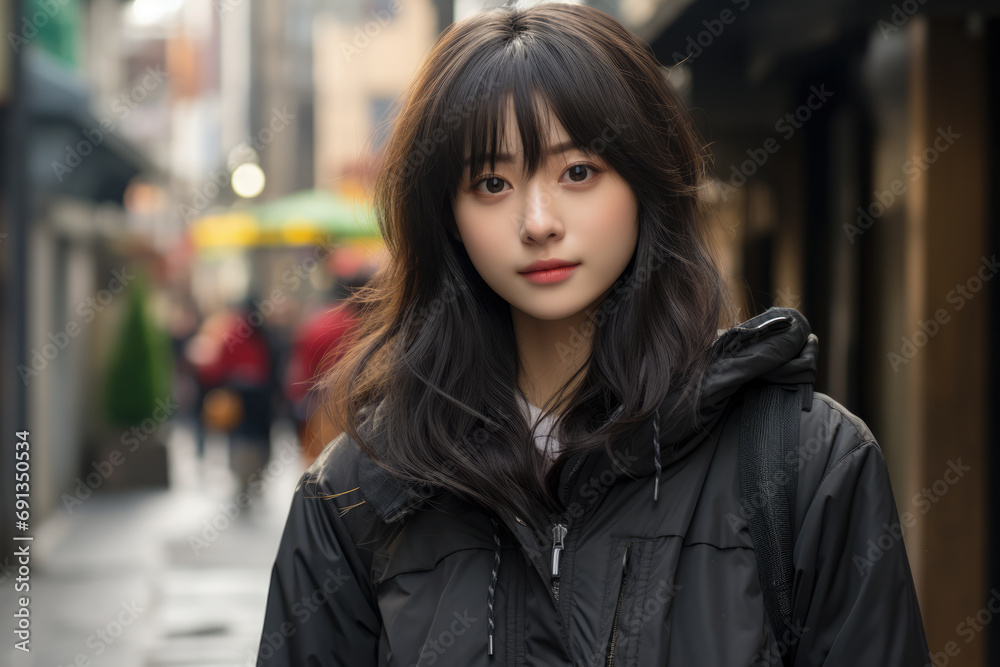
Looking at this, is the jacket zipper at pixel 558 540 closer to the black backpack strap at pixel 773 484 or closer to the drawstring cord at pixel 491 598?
the drawstring cord at pixel 491 598

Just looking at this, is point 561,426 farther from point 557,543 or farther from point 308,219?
point 308,219

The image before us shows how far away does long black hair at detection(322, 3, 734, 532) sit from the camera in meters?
1.66

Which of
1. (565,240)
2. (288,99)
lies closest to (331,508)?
(565,240)

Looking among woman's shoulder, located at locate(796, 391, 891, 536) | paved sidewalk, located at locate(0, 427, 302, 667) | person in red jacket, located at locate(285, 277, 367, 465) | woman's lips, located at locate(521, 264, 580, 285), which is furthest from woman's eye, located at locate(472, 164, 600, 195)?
person in red jacket, located at locate(285, 277, 367, 465)

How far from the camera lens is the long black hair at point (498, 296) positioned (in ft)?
5.43

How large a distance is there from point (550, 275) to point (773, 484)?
484mm

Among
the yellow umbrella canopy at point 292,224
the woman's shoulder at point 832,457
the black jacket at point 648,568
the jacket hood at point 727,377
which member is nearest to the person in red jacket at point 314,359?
the yellow umbrella canopy at point 292,224

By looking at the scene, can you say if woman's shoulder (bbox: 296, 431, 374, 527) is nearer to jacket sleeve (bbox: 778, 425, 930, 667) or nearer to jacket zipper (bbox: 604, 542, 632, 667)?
jacket zipper (bbox: 604, 542, 632, 667)

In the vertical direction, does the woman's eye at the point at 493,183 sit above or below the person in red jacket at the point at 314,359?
above

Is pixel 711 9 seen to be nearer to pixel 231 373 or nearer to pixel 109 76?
pixel 231 373

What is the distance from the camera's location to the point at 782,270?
6.90m

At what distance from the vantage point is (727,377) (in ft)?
5.10

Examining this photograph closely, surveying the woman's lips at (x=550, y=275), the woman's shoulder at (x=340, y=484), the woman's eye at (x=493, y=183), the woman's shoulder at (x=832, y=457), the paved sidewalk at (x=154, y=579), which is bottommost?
the paved sidewalk at (x=154, y=579)

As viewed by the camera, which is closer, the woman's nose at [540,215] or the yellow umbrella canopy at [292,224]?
the woman's nose at [540,215]
